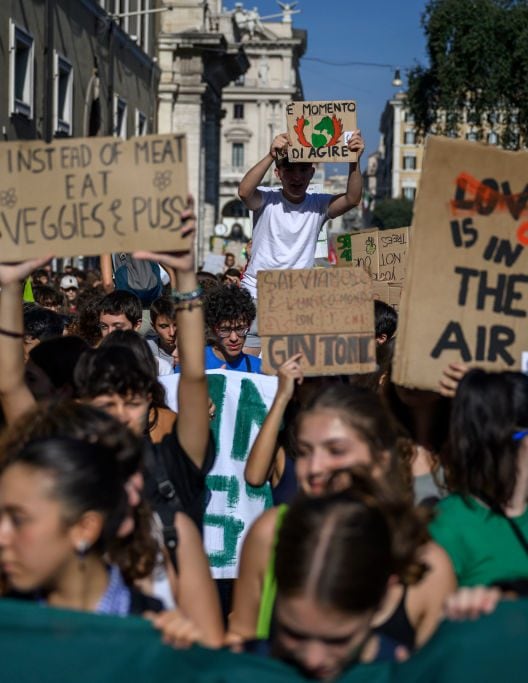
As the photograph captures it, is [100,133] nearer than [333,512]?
No

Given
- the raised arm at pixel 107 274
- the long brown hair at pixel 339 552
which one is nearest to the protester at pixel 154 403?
the long brown hair at pixel 339 552

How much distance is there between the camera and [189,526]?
10.1 ft

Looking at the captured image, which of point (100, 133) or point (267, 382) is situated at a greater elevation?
point (100, 133)

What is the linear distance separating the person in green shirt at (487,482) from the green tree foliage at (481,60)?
119ft

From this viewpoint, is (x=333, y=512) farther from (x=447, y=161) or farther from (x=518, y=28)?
(x=518, y=28)

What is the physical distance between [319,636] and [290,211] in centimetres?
435

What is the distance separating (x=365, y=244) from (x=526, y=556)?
218 inches

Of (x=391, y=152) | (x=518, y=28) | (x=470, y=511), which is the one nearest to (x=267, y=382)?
(x=470, y=511)

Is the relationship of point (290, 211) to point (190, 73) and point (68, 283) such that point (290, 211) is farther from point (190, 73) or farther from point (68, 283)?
point (190, 73)

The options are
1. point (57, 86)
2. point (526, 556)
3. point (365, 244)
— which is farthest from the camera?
point (57, 86)

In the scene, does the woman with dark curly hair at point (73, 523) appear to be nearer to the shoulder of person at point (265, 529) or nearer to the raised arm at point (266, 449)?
the shoulder of person at point (265, 529)

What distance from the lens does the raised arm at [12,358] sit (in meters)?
3.53

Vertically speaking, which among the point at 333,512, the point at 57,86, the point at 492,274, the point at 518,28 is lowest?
the point at 333,512

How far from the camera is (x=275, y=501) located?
13.9ft
